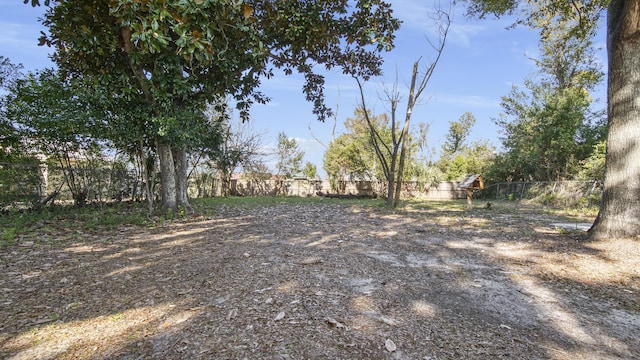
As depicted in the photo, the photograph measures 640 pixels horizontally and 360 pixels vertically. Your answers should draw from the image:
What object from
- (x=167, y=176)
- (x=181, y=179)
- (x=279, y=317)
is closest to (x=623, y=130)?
(x=279, y=317)

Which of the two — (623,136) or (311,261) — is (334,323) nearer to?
(311,261)

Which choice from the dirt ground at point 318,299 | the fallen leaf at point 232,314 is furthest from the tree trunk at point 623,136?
the fallen leaf at point 232,314

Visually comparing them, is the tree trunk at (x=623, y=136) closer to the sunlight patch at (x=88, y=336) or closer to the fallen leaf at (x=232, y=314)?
the fallen leaf at (x=232, y=314)

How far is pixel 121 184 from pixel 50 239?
16.1 ft

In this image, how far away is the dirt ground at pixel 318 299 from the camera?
1.95 metres

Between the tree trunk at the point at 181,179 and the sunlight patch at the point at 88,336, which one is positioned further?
the tree trunk at the point at 181,179

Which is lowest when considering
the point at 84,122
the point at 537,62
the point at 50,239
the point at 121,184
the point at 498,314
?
the point at 498,314

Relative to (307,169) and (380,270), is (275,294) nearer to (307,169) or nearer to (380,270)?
(380,270)

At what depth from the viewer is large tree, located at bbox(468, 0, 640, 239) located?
420 cm

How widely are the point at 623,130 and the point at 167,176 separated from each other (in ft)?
26.8

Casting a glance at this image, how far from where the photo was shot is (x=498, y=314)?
2436mm

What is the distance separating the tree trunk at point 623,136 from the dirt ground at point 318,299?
0.35 m

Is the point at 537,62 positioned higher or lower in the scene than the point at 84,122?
higher

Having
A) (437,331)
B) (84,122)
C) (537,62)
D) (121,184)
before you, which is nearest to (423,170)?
(537,62)
